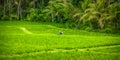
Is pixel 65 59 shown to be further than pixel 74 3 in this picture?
No

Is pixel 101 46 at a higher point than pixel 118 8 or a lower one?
lower

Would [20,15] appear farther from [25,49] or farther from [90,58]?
[90,58]

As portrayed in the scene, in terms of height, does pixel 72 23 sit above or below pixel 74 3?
below

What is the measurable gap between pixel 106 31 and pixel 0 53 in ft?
55.2

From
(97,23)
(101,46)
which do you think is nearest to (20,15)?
(97,23)

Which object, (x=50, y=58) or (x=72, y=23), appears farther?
(x=72, y=23)

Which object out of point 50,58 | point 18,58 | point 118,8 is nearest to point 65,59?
point 50,58

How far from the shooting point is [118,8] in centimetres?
2994

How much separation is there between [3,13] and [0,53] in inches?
1342

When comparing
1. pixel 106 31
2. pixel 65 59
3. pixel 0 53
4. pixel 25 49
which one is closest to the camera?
pixel 65 59

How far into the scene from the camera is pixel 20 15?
1877 inches

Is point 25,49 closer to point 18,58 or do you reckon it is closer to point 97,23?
point 18,58

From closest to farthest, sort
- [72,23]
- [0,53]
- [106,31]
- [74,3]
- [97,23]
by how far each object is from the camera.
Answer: [0,53] < [106,31] < [97,23] < [72,23] < [74,3]

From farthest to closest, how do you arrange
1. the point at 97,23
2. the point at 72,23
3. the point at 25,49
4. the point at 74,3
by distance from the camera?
the point at 74,3, the point at 72,23, the point at 97,23, the point at 25,49
